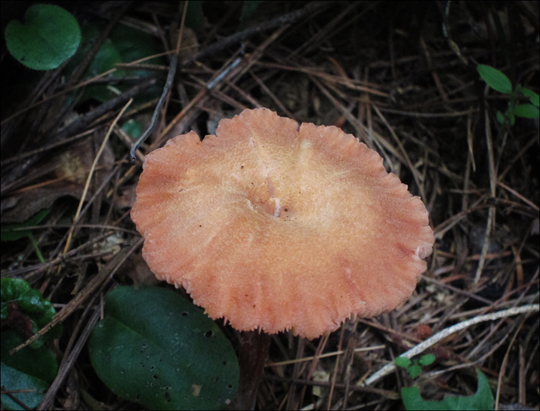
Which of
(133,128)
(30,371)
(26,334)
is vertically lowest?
(30,371)

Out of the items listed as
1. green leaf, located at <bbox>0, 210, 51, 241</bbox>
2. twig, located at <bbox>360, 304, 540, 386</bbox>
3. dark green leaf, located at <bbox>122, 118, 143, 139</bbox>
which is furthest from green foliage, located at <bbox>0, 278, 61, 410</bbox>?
twig, located at <bbox>360, 304, 540, 386</bbox>

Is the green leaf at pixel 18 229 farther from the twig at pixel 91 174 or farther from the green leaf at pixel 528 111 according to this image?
the green leaf at pixel 528 111

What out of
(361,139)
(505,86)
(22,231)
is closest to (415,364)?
(361,139)

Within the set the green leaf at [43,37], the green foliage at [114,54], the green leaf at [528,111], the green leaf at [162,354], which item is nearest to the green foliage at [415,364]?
the green leaf at [162,354]

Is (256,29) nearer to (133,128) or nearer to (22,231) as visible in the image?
(133,128)

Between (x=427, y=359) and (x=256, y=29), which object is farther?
(x=256, y=29)
